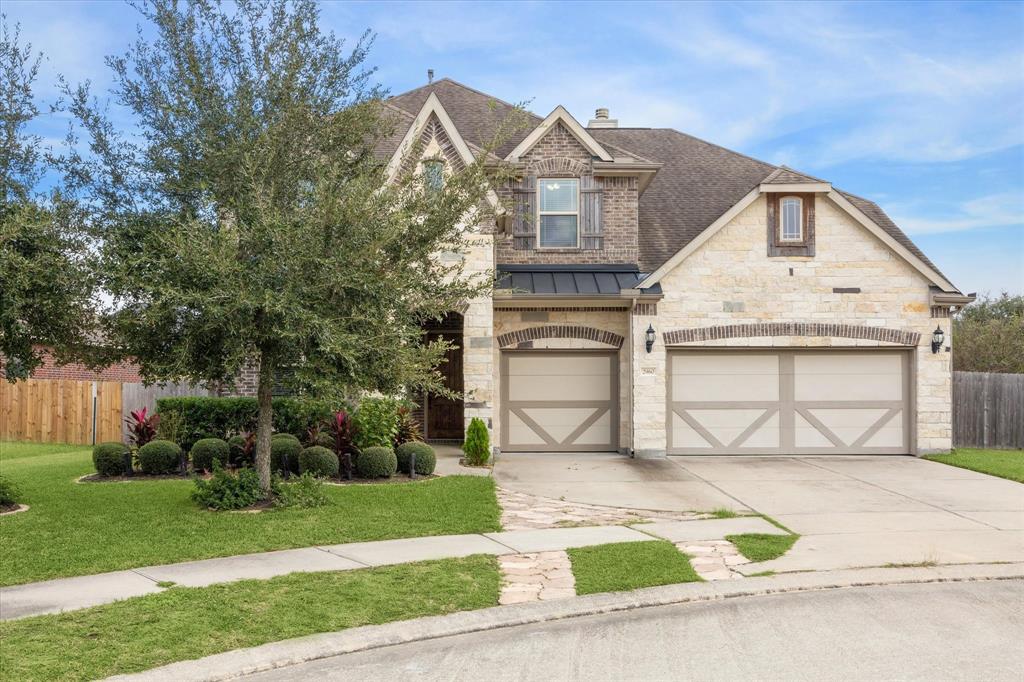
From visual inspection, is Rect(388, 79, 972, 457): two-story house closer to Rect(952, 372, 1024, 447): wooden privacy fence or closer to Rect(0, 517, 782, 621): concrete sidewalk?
Rect(952, 372, 1024, 447): wooden privacy fence


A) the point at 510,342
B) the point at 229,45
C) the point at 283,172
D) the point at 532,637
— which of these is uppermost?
the point at 229,45

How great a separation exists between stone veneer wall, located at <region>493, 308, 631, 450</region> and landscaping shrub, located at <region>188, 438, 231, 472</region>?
569cm

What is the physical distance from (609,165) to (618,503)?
340 inches

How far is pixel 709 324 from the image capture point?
17922 millimetres

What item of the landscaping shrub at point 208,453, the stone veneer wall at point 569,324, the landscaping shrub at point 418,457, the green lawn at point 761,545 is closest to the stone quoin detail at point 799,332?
the stone veneer wall at point 569,324

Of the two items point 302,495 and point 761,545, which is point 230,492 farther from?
point 761,545

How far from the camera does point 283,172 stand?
10.8 metres

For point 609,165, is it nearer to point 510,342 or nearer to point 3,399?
point 510,342

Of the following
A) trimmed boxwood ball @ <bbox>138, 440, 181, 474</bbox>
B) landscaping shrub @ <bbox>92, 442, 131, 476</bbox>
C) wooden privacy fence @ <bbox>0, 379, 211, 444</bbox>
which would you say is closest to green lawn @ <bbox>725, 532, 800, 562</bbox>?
trimmed boxwood ball @ <bbox>138, 440, 181, 474</bbox>

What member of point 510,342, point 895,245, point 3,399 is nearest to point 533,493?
point 510,342

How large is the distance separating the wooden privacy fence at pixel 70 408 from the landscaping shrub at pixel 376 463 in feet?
28.3

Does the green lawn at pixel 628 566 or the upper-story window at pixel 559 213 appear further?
the upper-story window at pixel 559 213

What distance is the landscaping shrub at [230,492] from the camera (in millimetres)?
11164

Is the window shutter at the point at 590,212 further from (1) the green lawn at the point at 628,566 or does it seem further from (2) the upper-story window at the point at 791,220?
(1) the green lawn at the point at 628,566
